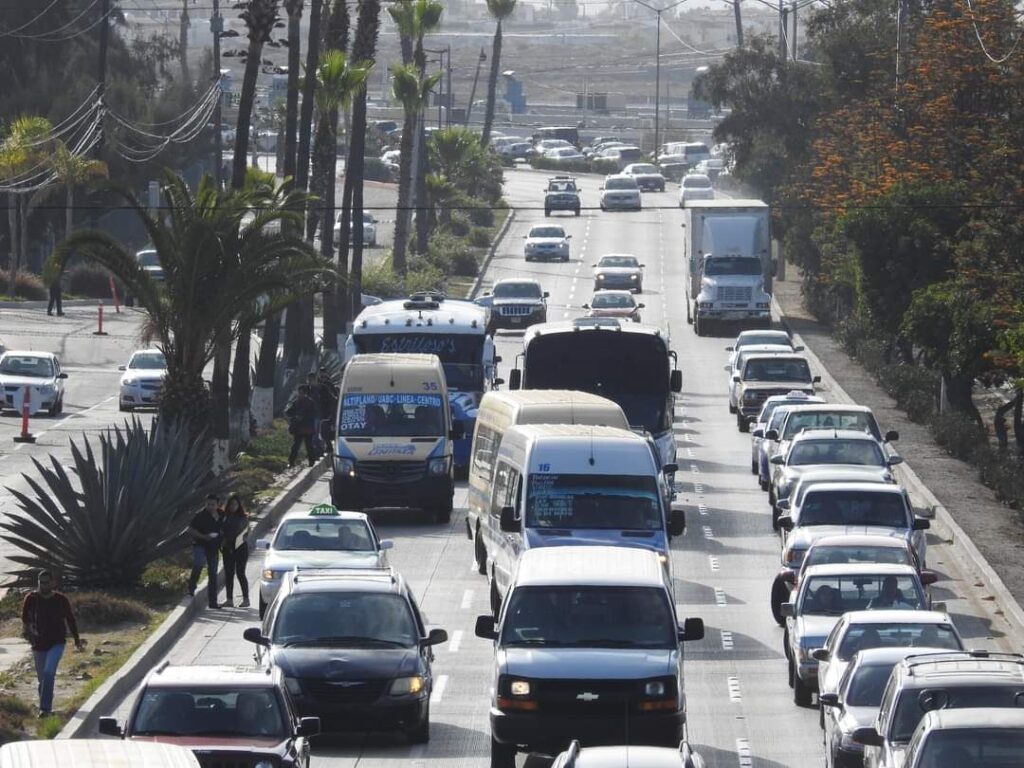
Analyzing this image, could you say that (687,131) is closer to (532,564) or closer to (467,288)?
(467,288)

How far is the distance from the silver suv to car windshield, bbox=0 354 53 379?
106 ft

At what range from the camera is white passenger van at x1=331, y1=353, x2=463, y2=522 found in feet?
109

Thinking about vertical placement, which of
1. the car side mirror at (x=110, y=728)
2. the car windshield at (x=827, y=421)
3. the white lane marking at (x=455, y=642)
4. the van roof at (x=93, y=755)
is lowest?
the white lane marking at (x=455, y=642)

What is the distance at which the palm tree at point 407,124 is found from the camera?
81.7m

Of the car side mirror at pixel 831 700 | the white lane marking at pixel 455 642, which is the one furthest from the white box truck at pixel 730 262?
the car side mirror at pixel 831 700

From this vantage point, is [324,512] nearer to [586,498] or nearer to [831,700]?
[586,498]

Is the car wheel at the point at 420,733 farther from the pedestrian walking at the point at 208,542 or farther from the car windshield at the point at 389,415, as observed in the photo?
the car windshield at the point at 389,415

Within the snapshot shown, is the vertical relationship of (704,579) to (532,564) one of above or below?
below

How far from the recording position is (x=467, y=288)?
260 ft

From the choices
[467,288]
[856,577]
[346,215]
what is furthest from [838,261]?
[856,577]

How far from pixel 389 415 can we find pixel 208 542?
27.1 ft

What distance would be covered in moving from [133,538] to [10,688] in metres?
6.60

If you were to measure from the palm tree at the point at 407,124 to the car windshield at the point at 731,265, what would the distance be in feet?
58.2

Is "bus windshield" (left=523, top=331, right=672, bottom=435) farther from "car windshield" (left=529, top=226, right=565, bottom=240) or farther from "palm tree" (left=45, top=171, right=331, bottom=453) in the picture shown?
"car windshield" (left=529, top=226, right=565, bottom=240)
